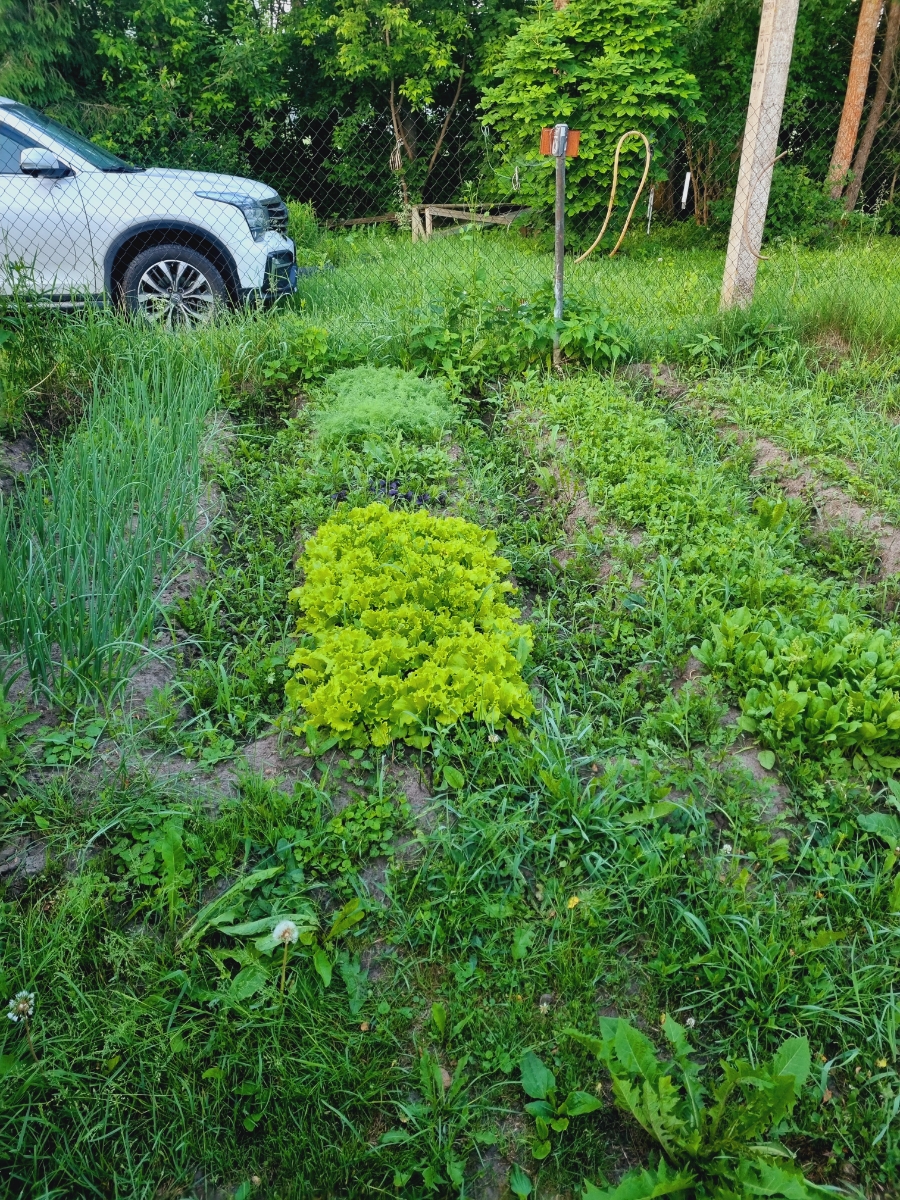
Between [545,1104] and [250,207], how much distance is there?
6429mm

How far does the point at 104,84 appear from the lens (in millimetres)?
12258

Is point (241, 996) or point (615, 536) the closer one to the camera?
point (241, 996)

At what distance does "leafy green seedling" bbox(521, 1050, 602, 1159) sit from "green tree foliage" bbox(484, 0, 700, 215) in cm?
950

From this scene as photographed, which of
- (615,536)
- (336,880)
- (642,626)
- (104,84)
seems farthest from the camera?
(104,84)

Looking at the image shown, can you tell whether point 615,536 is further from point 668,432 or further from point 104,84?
point 104,84

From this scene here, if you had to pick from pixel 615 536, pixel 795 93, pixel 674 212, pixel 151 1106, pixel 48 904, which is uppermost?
pixel 795 93

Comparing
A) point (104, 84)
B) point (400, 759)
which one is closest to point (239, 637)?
point (400, 759)

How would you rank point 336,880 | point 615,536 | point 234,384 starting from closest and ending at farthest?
point 336,880
point 615,536
point 234,384

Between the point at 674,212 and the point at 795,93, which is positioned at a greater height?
the point at 795,93

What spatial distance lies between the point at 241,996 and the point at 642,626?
1995mm

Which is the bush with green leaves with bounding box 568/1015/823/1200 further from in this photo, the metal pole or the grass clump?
the metal pole

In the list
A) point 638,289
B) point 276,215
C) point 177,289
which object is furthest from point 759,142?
point 177,289

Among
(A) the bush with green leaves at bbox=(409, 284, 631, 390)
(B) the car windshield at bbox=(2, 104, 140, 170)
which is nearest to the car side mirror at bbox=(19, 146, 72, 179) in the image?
(B) the car windshield at bbox=(2, 104, 140, 170)

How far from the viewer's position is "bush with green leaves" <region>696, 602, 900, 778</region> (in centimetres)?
262
